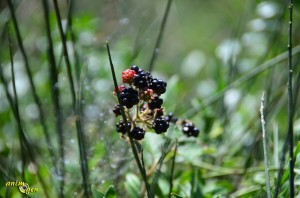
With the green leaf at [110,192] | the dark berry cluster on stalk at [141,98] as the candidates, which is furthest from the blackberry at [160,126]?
the green leaf at [110,192]

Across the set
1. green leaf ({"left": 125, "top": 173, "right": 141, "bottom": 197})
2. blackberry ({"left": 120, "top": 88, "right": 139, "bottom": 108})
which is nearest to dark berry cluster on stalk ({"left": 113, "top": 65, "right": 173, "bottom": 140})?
blackberry ({"left": 120, "top": 88, "right": 139, "bottom": 108})

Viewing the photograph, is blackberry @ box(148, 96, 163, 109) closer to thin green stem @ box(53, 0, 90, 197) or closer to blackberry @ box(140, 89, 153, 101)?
blackberry @ box(140, 89, 153, 101)

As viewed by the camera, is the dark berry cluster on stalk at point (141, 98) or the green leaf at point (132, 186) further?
the green leaf at point (132, 186)

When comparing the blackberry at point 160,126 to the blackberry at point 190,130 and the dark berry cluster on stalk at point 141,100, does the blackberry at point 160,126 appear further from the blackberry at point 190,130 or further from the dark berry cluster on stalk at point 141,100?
the blackberry at point 190,130

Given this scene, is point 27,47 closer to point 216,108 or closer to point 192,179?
point 216,108

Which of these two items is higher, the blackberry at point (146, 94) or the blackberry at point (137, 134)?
the blackberry at point (146, 94)
